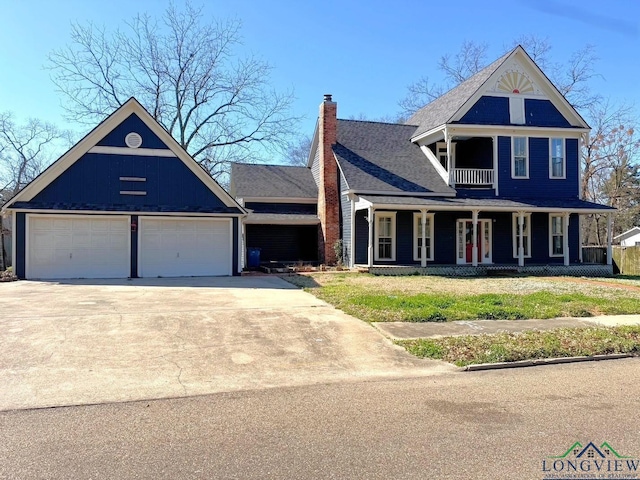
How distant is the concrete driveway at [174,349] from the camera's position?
5.73 meters

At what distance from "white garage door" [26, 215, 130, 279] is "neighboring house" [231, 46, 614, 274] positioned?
26.8 ft

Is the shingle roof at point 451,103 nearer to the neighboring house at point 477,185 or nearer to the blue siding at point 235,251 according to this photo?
the neighboring house at point 477,185

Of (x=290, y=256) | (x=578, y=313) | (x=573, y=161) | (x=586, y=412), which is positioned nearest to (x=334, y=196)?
(x=290, y=256)

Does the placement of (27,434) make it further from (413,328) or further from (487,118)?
(487,118)

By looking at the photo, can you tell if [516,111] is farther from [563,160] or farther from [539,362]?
[539,362]

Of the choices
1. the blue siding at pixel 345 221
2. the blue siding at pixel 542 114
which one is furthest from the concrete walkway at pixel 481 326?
the blue siding at pixel 542 114

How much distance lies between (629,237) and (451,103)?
40.5 m

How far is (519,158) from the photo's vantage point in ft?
74.0

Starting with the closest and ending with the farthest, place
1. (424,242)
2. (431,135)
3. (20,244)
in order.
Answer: (20,244), (424,242), (431,135)

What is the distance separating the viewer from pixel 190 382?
586 centimetres

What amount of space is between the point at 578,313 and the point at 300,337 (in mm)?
6367

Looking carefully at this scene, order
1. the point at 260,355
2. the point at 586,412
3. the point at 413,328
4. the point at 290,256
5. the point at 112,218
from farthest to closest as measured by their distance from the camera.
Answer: the point at 290,256 < the point at 112,218 < the point at 413,328 < the point at 260,355 < the point at 586,412

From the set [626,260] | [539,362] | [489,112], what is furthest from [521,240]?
[539,362]

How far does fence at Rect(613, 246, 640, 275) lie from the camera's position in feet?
78.4
